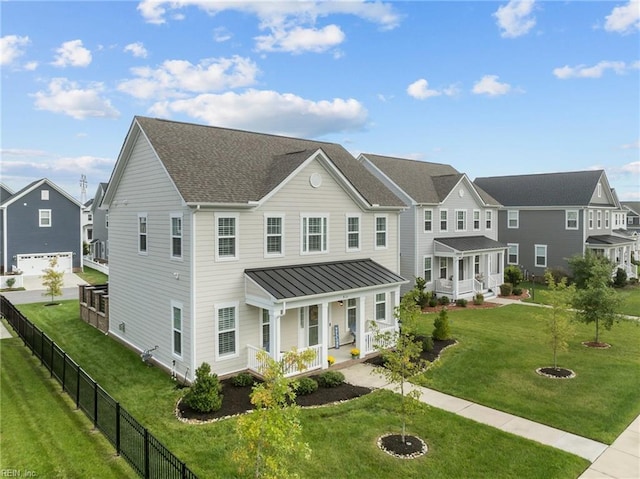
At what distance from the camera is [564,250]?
126 ft

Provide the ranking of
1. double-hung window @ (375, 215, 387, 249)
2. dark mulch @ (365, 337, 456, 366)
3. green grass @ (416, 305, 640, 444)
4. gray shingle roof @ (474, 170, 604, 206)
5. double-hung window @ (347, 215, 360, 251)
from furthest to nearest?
gray shingle roof @ (474, 170, 604, 206) < double-hung window @ (375, 215, 387, 249) < double-hung window @ (347, 215, 360, 251) < dark mulch @ (365, 337, 456, 366) < green grass @ (416, 305, 640, 444)

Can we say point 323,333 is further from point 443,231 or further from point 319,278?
point 443,231

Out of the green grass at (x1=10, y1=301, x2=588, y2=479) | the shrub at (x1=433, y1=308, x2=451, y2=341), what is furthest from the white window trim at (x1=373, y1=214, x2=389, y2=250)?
the green grass at (x1=10, y1=301, x2=588, y2=479)

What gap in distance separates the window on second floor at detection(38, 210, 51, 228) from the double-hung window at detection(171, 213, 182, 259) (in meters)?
34.1

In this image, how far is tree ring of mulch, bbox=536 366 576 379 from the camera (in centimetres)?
1548

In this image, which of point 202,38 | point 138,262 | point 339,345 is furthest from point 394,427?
point 202,38

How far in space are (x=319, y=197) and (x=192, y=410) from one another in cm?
967

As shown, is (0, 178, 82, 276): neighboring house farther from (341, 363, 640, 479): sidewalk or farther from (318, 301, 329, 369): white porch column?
(341, 363, 640, 479): sidewalk

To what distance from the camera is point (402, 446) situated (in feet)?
34.6

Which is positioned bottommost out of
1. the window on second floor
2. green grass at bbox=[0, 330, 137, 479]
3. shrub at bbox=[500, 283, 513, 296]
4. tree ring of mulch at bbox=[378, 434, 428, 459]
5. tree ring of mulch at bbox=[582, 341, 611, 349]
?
tree ring of mulch at bbox=[582, 341, 611, 349]

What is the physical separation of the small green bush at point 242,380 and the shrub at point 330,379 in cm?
236

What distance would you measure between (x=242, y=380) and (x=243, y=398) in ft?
3.47

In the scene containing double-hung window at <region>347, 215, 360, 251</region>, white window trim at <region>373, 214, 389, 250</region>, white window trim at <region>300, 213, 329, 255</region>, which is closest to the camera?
white window trim at <region>300, 213, 329, 255</region>

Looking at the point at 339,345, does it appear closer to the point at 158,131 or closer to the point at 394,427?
the point at 394,427
